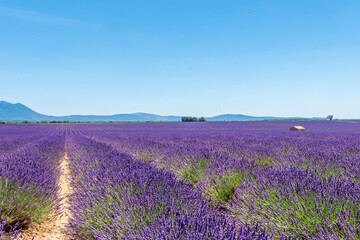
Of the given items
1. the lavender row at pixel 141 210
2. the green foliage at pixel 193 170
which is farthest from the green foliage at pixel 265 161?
the lavender row at pixel 141 210

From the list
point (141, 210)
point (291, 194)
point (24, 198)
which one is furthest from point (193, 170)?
point (24, 198)

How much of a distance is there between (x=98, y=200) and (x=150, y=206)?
771mm

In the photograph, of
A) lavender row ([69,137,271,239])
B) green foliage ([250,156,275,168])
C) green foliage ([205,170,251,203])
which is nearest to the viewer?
lavender row ([69,137,271,239])

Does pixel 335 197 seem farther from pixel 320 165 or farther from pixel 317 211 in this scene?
pixel 320 165

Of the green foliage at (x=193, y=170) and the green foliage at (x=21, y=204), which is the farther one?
the green foliage at (x=193, y=170)

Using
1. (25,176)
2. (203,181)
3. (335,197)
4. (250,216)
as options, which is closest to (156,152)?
(203,181)

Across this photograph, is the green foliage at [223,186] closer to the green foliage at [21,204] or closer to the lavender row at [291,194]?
the lavender row at [291,194]

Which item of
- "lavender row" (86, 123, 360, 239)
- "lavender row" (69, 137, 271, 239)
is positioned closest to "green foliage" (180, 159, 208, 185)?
"lavender row" (86, 123, 360, 239)

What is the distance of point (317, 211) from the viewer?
5.70 feet

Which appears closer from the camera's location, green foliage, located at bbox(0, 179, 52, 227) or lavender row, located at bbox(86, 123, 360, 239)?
lavender row, located at bbox(86, 123, 360, 239)

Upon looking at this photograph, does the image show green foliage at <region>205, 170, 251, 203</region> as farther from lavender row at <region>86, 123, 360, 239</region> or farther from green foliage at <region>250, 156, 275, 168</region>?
green foliage at <region>250, 156, 275, 168</region>

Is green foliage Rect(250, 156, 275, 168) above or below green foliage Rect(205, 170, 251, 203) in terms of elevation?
above

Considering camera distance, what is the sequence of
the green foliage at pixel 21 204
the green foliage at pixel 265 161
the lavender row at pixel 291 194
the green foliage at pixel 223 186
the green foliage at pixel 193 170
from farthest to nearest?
1. the green foliage at pixel 265 161
2. the green foliage at pixel 193 170
3. the green foliage at pixel 223 186
4. the green foliage at pixel 21 204
5. the lavender row at pixel 291 194

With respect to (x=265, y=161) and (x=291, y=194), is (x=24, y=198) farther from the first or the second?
(x=265, y=161)
